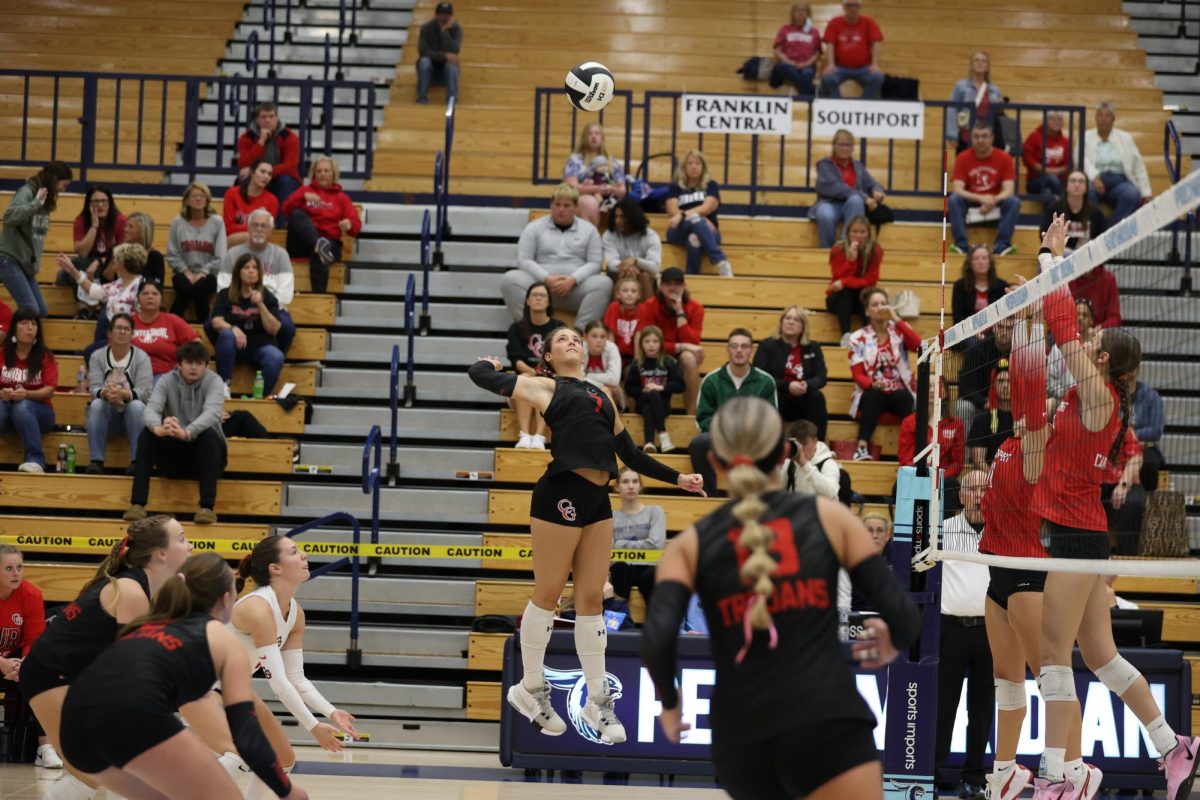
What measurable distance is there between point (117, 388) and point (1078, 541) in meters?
8.51

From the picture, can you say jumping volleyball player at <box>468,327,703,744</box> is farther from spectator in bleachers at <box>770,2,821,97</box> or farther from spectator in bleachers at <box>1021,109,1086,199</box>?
spectator in bleachers at <box>770,2,821,97</box>

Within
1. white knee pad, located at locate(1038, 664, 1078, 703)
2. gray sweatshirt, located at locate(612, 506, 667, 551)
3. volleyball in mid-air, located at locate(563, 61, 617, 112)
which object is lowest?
white knee pad, located at locate(1038, 664, 1078, 703)

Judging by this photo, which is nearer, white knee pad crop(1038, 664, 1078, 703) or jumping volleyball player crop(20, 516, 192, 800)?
jumping volleyball player crop(20, 516, 192, 800)

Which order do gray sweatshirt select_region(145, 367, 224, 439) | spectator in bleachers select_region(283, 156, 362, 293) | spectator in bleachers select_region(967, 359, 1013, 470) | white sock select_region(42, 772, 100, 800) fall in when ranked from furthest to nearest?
spectator in bleachers select_region(283, 156, 362, 293), gray sweatshirt select_region(145, 367, 224, 439), spectator in bleachers select_region(967, 359, 1013, 470), white sock select_region(42, 772, 100, 800)

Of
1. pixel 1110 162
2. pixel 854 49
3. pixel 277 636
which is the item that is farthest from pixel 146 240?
pixel 1110 162

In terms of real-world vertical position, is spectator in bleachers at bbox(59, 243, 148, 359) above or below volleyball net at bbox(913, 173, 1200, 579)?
above

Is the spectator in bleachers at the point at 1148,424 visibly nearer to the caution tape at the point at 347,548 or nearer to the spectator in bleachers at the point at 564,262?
the caution tape at the point at 347,548

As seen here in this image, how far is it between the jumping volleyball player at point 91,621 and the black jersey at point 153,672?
1.27m

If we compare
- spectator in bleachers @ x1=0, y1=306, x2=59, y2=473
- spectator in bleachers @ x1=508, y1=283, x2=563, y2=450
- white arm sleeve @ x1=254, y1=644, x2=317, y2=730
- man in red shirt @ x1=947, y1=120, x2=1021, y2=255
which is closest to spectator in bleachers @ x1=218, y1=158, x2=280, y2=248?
spectator in bleachers @ x1=0, y1=306, x2=59, y2=473

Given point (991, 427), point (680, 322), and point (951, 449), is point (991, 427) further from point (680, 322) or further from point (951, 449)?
point (680, 322)

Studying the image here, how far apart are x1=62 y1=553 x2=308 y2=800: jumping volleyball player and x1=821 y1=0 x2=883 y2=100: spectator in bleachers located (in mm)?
13466

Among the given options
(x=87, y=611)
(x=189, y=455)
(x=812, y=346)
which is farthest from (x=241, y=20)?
(x=87, y=611)

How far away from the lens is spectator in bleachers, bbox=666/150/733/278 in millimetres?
14891

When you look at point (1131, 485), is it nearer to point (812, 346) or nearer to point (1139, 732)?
point (1139, 732)
